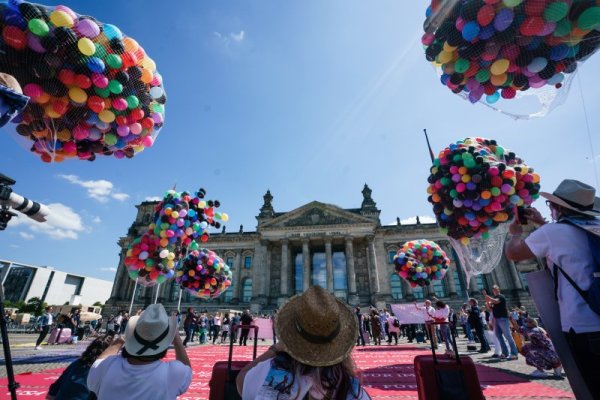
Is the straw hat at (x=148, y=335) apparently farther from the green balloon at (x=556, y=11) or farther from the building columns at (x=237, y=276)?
the building columns at (x=237, y=276)

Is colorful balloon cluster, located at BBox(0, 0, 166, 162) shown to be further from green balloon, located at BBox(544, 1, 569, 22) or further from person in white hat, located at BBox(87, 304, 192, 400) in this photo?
green balloon, located at BBox(544, 1, 569, 22)

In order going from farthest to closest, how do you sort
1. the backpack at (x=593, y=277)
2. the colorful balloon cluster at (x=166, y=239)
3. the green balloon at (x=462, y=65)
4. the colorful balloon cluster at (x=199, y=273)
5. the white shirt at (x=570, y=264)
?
the colorful balloon cluster at (x=199, y=273) → the colorful balloon cluster at (x=166, y=239) → the green balloon at (x=462, y=65) → the white shirt at (x=570, y=264) → the backpack at (x=593, y=277)

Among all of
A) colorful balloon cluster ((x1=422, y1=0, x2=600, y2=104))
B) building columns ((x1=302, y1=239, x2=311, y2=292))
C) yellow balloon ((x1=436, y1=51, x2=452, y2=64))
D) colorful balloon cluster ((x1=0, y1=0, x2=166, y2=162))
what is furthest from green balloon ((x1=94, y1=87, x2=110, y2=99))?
building columns ((x1=302, y1=239, x2=311, y2=292))

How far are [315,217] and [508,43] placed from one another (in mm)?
34714

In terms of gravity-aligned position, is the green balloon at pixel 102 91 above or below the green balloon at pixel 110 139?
above

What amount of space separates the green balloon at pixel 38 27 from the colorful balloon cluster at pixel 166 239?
689cm

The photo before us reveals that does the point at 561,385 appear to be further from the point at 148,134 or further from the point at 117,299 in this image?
the point at 117,299

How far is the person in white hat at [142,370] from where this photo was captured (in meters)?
2.16

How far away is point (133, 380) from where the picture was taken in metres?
2.17

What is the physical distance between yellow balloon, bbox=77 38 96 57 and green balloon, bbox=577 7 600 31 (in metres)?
6.15

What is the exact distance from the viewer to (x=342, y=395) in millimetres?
1629

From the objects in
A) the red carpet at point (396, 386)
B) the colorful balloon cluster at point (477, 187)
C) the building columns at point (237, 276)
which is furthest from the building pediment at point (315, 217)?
the red carpet at point (396, 386)

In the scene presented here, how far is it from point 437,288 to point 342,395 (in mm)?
36469

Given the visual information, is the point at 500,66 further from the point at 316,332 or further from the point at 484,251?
the point at 484,251
